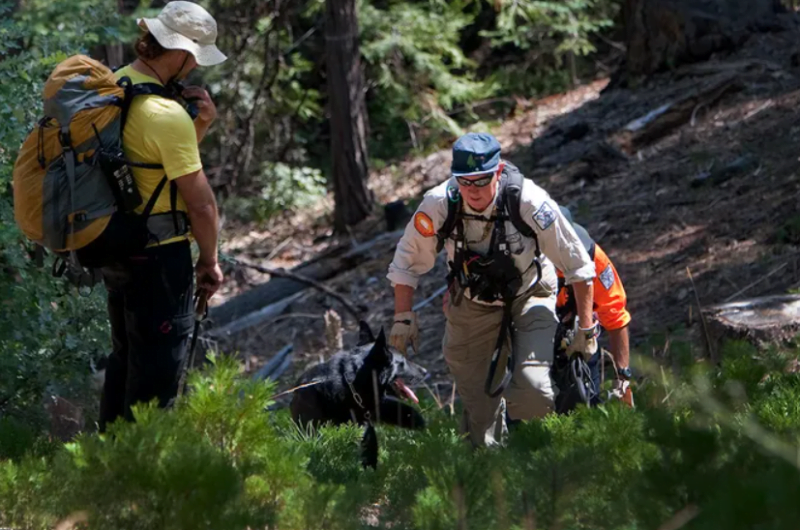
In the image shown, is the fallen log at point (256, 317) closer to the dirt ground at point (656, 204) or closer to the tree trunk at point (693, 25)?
the dirt ground at point (656, 204)

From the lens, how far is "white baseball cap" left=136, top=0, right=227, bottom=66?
4.72 meters

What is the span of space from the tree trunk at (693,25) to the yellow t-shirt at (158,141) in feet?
39.4

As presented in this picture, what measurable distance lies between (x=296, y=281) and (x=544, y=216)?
26.8 ft

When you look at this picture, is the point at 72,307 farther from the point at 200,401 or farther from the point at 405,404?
the point at 200,401

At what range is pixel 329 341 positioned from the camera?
10.4 m

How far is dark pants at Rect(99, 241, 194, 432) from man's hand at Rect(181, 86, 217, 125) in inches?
26.2

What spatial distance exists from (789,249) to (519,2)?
847 cm

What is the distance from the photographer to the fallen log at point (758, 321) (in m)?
7.21

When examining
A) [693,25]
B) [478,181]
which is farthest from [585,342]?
[693,25]

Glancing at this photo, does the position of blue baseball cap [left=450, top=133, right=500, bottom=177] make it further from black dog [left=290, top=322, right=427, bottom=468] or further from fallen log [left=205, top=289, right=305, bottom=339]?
fallen log [left=205, top=289, right=305, bottom=339]

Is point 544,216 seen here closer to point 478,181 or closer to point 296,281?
point 478,181

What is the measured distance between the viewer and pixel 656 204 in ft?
40.0

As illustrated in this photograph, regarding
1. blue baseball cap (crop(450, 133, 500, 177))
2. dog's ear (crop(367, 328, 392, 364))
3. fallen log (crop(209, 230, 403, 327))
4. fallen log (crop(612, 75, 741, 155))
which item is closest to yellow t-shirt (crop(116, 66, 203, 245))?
blue baseball cap (crop(450, 133, 500, 177))

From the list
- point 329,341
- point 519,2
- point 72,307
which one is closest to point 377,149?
point 519,2
